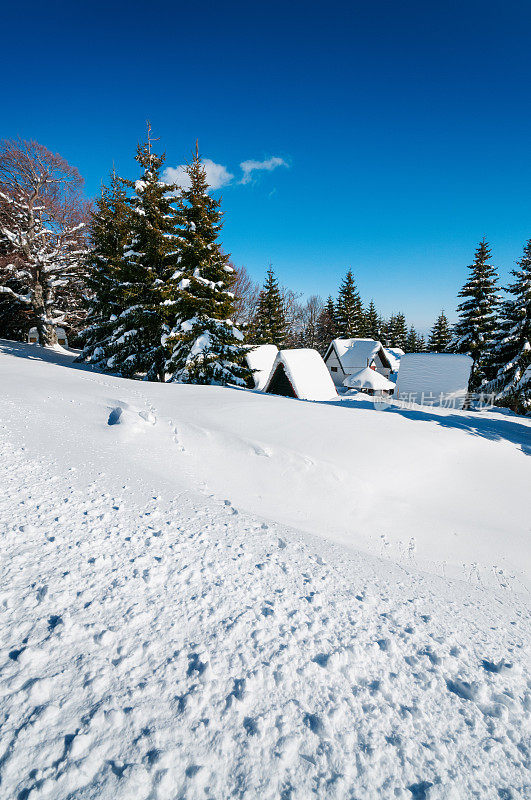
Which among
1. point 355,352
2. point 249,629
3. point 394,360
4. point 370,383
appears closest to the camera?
point 249,629

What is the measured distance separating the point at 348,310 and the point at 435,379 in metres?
22.0

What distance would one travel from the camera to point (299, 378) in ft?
62.4

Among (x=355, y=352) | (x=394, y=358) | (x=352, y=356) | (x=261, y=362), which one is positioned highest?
(x=394, y=358)

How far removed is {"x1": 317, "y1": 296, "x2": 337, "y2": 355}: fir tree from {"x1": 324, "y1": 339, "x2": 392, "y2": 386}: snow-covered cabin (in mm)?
8900

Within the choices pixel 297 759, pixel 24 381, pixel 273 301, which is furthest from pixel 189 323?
pixel 273 301

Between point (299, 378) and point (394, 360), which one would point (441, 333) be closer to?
point (394, 360)

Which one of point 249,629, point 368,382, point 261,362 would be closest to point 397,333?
point 368,382

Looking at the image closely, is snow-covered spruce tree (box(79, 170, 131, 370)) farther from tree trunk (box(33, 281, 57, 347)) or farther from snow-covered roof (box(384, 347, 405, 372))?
snow-covered roof (box(384, 347, 405, 372))

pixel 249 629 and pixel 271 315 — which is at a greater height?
pixel 271 315

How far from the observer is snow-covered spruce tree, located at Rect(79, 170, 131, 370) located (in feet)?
57.3

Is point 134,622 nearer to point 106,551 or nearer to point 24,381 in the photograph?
point 106,551

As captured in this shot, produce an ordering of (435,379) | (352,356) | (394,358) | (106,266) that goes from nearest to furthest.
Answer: (106,266) < (435,379) < (352,356) < (394,358)

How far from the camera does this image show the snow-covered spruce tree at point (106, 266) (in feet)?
57.3

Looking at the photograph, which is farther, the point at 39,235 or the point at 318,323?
the point at 318,323
